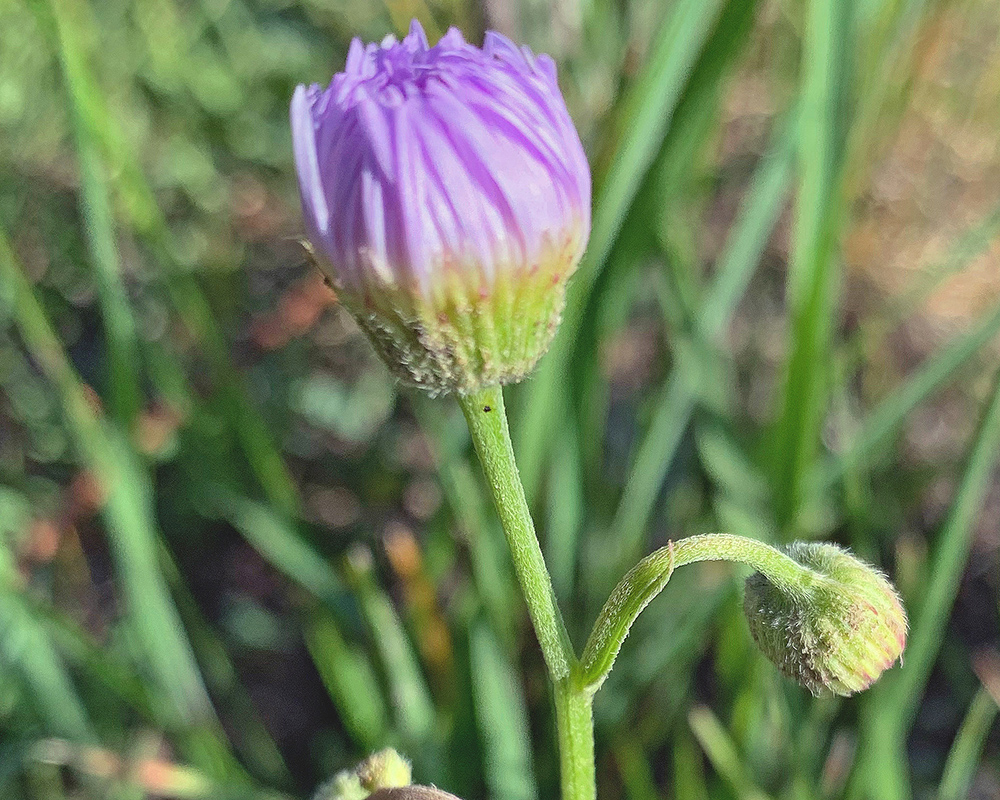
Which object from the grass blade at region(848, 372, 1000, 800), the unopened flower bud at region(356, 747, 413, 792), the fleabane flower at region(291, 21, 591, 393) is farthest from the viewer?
the grass blade at region(848, 372, 1000, 800)

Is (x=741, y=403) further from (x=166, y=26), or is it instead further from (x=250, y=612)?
(x=166, y=26)

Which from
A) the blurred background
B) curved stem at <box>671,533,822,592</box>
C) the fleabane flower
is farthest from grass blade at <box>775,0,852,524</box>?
the fleabane flower

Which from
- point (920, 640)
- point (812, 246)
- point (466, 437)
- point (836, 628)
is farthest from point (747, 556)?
point (466, 437)

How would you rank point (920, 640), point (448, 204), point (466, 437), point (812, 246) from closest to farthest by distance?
point (448, 204)
point (920, 640)
point (812, 246)
point (466, 437)

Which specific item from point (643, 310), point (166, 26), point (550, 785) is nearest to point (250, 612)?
point (550, 785)

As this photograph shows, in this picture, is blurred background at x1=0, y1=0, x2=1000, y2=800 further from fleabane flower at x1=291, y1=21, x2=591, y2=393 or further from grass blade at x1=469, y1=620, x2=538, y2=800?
fleabane flower at x1=291, y1=21, x2=591, y2=393

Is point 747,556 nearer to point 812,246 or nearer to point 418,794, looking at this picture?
point 418,794

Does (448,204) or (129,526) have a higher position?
(448,204)
